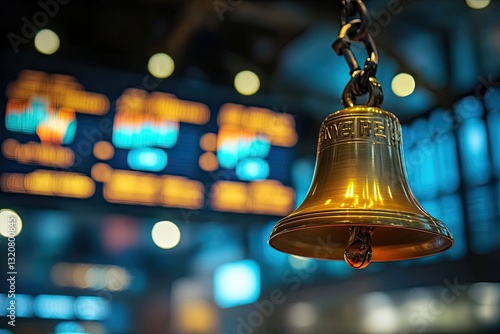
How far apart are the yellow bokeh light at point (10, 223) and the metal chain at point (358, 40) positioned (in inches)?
89.2

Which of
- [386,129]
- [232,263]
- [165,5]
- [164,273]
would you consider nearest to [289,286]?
[232,263]

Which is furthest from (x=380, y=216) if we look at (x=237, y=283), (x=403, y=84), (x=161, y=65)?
(x=403, y=84)

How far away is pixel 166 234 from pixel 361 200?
237 centimetres

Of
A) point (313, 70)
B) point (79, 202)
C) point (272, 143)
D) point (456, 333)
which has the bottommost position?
point (456, 333)

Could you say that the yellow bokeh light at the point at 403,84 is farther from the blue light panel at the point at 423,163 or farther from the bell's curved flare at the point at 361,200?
the bell's curved flare at the point at 361,200

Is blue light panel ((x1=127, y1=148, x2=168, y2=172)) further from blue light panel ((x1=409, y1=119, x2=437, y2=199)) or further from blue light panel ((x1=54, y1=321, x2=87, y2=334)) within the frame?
blue light panel ((x1=409, y1=119, x2=437, y2=199))

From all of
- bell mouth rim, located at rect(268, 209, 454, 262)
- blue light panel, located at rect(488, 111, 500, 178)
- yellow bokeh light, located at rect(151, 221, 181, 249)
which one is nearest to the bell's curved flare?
bell mouth rim, located at rect(268, 209, 454, 262)

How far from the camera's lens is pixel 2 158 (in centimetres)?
303

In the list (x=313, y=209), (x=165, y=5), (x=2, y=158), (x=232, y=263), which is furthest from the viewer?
(x=232, y=263)

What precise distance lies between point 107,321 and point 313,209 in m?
2.42

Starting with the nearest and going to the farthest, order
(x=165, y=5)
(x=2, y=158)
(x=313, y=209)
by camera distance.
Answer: (x=313, y=209) < (x=2, y=158) < (x=165, y=5)

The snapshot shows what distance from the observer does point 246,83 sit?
145 inches

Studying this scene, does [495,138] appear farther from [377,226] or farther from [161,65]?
[377,226]

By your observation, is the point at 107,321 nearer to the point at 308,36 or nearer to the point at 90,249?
the point at 90,249
